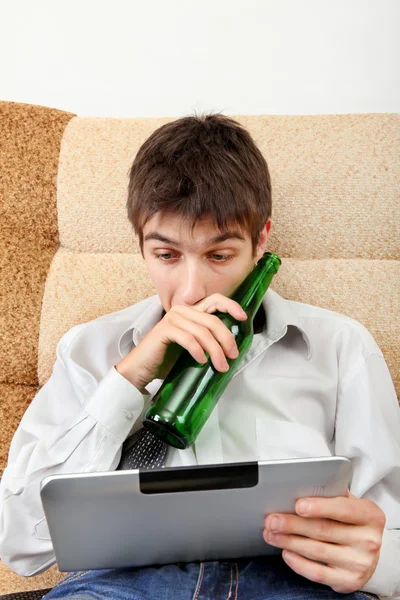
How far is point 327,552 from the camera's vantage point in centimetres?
73

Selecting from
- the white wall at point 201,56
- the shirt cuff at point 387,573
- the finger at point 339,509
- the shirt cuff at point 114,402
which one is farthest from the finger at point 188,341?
the white wall at point 201,56

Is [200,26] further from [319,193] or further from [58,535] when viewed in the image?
[58,535]

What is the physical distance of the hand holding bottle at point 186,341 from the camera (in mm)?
788

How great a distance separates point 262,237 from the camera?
3.59ft

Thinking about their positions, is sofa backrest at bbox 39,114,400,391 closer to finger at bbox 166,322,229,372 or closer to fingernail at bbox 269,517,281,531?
finger at bbox 166,322,229,372

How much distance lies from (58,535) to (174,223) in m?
0.48

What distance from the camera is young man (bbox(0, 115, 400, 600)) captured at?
2.57 ft

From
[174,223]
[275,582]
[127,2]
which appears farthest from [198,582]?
[127,2]

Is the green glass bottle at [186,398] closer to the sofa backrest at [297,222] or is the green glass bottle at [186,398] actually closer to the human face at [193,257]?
the human face at [193,257]

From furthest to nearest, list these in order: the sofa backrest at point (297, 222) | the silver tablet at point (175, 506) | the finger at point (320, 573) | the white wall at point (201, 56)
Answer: the white wall at point (201, 56)
the sofa backrest at point (297, 222)
the finger at point (320, 573)
the silver tablet at point (175, 506)

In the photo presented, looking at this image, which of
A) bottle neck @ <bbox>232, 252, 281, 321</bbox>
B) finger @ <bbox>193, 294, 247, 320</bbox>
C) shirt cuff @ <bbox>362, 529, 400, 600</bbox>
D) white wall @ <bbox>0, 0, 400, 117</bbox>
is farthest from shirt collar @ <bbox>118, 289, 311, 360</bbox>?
white wall @ <bbox>0, 0, 400, 117</bbox>

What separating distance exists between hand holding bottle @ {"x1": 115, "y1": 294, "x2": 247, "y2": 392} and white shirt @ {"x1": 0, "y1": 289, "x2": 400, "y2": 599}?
1.2 inches

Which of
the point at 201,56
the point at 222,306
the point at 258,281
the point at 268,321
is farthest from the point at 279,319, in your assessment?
the point at 201,56

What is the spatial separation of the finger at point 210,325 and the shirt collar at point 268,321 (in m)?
0.23
